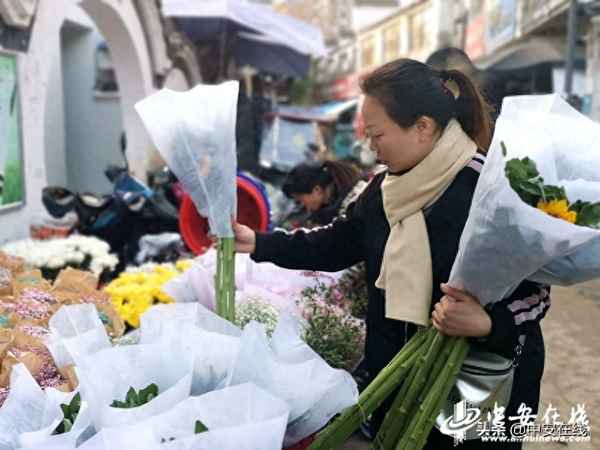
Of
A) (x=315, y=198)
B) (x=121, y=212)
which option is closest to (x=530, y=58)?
(x=121, y=212)

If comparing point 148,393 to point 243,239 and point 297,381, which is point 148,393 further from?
point 243,239

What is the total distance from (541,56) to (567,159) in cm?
1235

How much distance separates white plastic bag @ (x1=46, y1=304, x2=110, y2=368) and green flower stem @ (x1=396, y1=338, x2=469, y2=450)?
90cm

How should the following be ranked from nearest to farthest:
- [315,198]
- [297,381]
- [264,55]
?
1. [297,381]
2. [315,198]
3. [264,55]

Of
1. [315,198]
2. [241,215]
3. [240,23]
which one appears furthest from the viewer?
[240,23]

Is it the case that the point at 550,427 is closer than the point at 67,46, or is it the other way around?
the point at 550,427

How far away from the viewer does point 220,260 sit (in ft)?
7.18

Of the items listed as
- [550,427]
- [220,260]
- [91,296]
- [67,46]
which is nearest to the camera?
[220,260]

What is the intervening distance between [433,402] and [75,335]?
1.10 meters

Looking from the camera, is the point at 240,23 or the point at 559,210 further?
the point at 240,23

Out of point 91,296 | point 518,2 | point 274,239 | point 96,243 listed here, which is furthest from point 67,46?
point 518,2

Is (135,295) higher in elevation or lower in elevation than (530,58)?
lower

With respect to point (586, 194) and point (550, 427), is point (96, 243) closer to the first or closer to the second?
point (550, 427)

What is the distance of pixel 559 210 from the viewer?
1.43 metres
